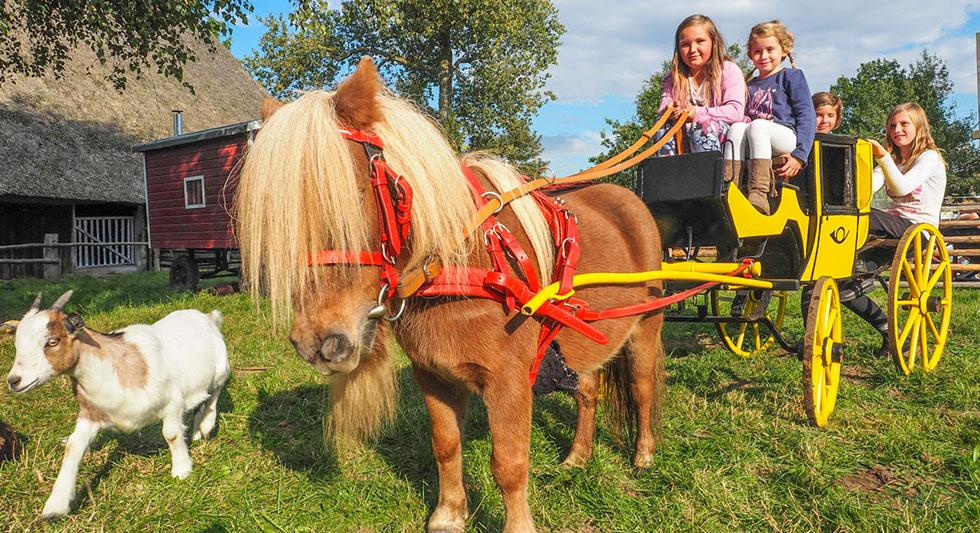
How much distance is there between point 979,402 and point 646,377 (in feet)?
8.83

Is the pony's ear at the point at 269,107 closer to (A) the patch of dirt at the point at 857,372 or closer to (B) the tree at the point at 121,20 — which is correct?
(A) the patch of dirt at the point at 857,372

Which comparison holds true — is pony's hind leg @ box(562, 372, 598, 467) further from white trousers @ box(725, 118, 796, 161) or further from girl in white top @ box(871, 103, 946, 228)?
girl in white top @ box(871, 103, 946, 228)

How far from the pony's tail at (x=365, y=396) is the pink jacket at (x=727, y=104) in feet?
8.67

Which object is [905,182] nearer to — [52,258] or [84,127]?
[52,258]

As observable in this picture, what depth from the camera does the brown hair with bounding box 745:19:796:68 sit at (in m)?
4.15

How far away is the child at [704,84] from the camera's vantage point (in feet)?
12.6

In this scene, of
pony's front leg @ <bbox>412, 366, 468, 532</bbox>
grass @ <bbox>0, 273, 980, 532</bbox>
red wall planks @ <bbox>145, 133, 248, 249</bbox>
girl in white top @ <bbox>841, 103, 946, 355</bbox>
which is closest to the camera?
pony's front leg @ <bbox>412, 366, 468, 532</bbox>

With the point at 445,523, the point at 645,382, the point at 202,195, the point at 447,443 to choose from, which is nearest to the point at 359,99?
the point at 447,443

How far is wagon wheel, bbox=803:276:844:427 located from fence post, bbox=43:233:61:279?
Answer: 18.9m

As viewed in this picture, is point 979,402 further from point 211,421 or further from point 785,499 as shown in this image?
point 211,421

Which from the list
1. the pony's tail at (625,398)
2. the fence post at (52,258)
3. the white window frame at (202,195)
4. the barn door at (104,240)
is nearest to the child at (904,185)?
the pony's tail at (625,398)

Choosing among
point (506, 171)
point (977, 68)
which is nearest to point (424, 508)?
point (506, 171)

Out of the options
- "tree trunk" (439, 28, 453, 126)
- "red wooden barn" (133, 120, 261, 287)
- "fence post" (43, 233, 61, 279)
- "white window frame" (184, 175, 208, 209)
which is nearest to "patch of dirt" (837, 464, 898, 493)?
"red wooden barn" (133, 120, 261, 287)

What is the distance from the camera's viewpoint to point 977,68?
1108cm
